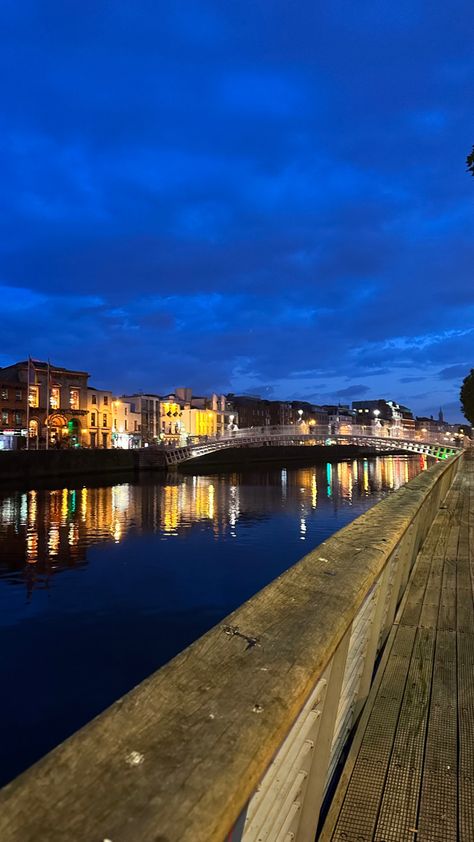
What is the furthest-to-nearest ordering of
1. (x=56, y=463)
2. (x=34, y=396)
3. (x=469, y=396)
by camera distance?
(x=34, y=396)
(x=469, y=396)
(x=56, y=463)

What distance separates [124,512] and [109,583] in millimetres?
13004

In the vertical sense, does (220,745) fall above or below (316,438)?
below

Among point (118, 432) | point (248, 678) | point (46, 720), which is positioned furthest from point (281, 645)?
point (118, 432)

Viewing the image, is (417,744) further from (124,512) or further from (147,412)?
(147,412)

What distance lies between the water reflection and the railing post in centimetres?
1374

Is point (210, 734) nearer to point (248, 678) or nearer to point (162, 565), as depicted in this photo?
point (248, 678)

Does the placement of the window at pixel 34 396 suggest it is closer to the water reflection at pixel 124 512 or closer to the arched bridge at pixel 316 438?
the arched bridge at pixel 316 438

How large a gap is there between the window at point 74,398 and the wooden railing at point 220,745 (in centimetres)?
6837

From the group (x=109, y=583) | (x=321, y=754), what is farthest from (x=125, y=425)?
(x=321, y=754)

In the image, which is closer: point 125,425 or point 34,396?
point 34,396

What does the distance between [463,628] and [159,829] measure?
410 cm

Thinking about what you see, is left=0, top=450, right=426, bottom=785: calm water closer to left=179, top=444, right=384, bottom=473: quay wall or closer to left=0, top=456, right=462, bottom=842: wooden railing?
left=0, top=456, right=462, bottom=842: wooden railing

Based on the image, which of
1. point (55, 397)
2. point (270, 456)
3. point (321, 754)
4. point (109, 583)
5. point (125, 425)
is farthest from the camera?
point (270, 456)

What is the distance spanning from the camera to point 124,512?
27.2m
